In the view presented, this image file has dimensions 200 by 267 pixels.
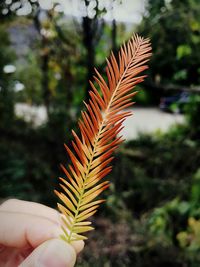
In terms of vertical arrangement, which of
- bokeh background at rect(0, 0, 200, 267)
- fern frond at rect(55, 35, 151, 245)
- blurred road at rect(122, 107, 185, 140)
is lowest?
blurred road at rect(122, 107, 185, 140)

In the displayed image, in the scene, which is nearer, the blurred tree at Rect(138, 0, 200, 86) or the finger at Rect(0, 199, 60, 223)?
the finger at Rect(0, 199, 60, 223)

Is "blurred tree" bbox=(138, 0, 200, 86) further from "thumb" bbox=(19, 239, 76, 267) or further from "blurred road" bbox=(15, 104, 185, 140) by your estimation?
"blurred road" bbox=(15, 104, 185, 140)

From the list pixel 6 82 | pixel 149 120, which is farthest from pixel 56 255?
pixel 149 120

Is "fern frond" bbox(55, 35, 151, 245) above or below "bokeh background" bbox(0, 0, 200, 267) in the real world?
above

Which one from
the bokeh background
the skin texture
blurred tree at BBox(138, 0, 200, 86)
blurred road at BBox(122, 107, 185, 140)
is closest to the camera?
the skin texture

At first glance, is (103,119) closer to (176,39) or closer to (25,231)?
(25,231)

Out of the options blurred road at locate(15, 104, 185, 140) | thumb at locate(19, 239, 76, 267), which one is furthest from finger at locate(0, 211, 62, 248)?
blurred road at locate(15, 104, 185, 140)

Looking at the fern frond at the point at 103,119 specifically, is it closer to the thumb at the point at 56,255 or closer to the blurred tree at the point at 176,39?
the thumb at the point at 56,255

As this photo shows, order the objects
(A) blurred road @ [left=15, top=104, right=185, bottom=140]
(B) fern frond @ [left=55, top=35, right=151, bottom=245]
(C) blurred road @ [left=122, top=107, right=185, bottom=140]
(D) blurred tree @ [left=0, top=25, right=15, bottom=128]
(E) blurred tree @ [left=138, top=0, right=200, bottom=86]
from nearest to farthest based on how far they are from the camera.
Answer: (B) fern frond @ [left=55, top=35, right=151, bottom=245]
(E) blurred tree @ [left=138, top=0, right=200, bottom=86]
(D) blurred tree @ [left=0, top=25, right=15, bottom=128]
(A) blurred road @ [left=15, top=104, right=185, bottom=140]
(C) blurred road @ [left=122, top=107, right=185, bottom=140]
